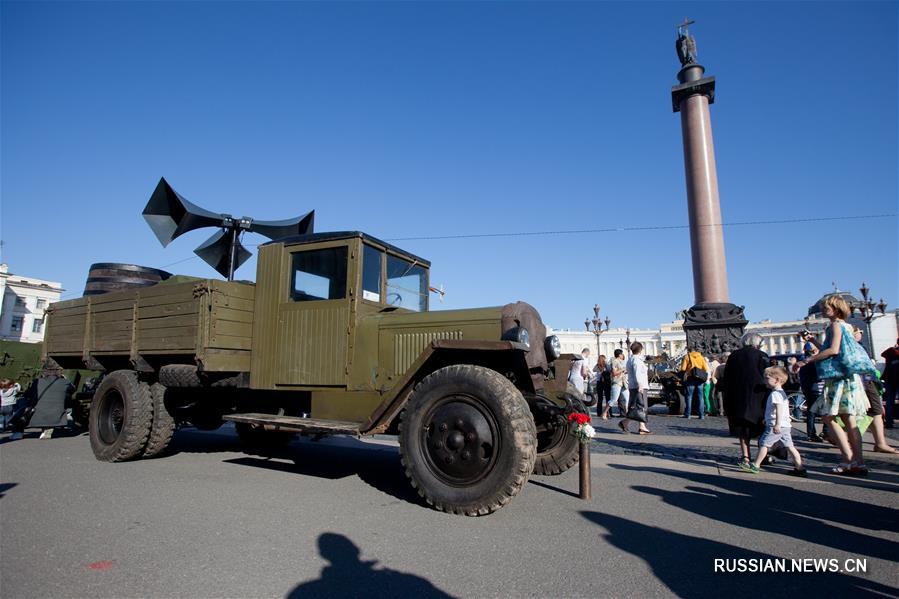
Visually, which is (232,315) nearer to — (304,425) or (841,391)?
(304,425)

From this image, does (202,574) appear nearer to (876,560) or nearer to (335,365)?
(335,365)

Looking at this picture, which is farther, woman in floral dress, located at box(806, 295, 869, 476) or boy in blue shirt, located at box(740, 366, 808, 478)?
→ boy in blue shirt, located at box(740, 366, 808, 478)

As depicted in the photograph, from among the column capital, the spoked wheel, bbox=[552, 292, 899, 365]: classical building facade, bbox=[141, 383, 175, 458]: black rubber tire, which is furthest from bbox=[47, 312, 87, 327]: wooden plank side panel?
bbox=[552, 292, 899, 365]: classical building facade

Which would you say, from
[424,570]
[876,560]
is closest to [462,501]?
[424,570]

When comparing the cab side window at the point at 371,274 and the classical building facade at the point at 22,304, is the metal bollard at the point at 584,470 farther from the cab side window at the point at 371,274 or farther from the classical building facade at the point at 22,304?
the classical building facade at the point at 22,304

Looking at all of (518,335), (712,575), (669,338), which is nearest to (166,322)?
(518,335)

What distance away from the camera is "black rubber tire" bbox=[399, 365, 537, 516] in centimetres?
347

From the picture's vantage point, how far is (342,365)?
4.93 metres

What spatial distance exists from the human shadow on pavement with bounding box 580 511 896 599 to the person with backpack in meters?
8.87

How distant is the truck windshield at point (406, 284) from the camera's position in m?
5.46

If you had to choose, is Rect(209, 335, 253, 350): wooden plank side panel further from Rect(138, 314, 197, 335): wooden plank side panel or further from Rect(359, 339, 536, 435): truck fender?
Rect(359, 339, 536, 435): truck fender

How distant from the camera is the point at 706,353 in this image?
16828mm

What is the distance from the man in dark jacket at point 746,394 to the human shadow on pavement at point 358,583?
456cm

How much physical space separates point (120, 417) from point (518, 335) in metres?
5.46
